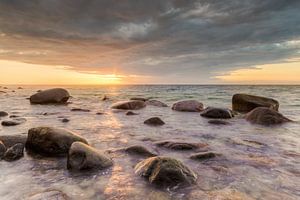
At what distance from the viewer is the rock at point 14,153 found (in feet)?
20.5

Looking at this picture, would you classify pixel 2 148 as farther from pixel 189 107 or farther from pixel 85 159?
pixel 189 107

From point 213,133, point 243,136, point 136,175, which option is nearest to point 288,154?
point 243,136

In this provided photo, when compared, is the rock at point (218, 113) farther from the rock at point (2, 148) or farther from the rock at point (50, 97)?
the rock at point (50, 97)

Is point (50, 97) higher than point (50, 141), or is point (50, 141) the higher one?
point (50, 141)

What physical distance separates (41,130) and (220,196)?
5.09 metres

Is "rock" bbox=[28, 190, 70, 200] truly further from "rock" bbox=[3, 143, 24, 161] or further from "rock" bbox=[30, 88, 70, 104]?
"rock" bbox=[30, 88, 70, 104]

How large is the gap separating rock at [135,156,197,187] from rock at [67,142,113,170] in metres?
1.02

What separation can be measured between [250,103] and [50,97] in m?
17.6

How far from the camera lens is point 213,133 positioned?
32.9 feet

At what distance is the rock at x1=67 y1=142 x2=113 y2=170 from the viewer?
18.1ft

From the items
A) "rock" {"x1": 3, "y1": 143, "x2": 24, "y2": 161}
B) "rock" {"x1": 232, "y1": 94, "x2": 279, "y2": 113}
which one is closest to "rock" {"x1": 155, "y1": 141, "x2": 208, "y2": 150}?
"rock" {"x1": 3, "y1": 143, "x2": 24, "y2": 161}

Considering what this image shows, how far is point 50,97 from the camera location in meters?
24.0

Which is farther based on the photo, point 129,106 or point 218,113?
point 129,106

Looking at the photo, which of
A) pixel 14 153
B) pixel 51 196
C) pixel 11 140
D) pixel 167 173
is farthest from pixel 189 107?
pixel 51 196
